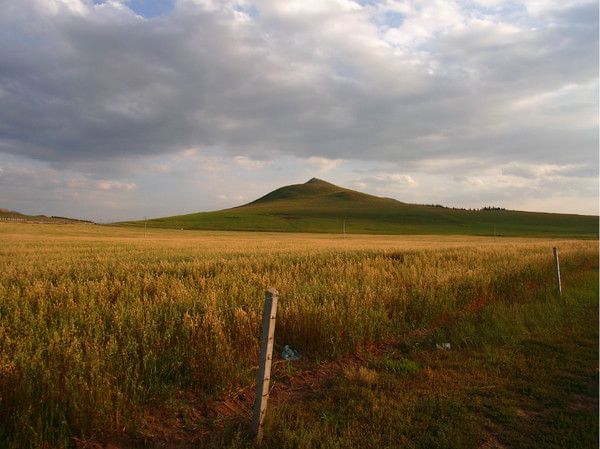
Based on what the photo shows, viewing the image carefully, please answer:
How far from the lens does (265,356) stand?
3.98m

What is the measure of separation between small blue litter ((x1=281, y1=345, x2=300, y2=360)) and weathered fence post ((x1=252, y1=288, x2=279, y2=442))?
2.39 meters

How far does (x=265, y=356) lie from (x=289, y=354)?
2.68 metres

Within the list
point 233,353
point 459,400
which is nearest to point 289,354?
point 233,353

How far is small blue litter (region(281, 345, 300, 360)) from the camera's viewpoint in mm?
6461

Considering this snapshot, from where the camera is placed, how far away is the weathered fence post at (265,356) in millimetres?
3920

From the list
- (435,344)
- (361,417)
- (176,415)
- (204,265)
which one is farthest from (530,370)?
(204,265)

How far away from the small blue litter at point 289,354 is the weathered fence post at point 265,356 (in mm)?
2388

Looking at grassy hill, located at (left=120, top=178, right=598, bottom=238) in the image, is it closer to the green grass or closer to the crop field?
the crop field

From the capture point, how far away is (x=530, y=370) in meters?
6.07

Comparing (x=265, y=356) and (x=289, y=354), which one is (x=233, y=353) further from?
(x=265, y=356)

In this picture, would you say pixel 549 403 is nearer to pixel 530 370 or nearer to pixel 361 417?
pixel 530 370

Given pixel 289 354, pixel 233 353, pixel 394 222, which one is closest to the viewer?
pixel 233 353

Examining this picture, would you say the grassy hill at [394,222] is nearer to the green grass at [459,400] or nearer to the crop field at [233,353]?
the crop field at [233,353]

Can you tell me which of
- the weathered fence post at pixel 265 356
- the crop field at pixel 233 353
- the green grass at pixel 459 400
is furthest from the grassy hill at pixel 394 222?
the weathered fence post at pixel 265 356
